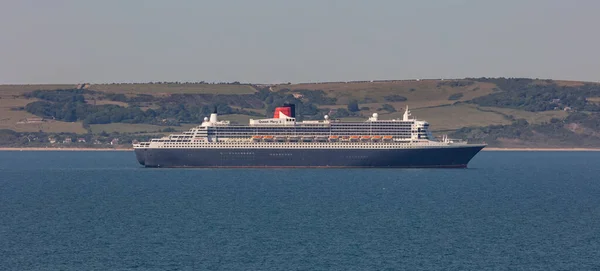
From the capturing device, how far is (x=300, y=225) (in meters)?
60.7

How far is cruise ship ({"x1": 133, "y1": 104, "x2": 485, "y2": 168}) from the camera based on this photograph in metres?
121

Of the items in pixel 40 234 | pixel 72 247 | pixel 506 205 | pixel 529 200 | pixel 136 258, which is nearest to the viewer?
pixel 136 258

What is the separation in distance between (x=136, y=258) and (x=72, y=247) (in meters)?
5.17

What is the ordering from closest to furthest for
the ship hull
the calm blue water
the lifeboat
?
the calm blue water
the ship hull
the lifeboat

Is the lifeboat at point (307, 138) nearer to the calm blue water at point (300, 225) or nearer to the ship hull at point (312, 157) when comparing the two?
the ship hull at point (312, 157)

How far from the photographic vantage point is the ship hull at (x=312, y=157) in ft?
395

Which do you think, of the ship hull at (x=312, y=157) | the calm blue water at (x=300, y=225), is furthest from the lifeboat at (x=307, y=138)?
the calm blue water at (x=300, y=225)

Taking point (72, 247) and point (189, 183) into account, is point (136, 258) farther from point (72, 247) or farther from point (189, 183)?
point (189, 183)

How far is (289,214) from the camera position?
66.9 metres

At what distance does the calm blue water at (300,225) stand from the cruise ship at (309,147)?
1764cm

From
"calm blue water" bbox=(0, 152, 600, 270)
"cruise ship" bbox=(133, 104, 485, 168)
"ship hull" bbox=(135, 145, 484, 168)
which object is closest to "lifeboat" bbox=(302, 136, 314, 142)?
"cruise ship" bbox=(133, 104, 485, 168)

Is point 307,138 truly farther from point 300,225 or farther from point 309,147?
point 300,225

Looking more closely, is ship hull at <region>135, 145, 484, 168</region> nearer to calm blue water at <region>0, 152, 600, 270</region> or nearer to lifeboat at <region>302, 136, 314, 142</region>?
lifeboat at <region>302, 136, 314, 142</region>

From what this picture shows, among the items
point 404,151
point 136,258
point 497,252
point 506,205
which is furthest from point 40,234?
point 404,151
